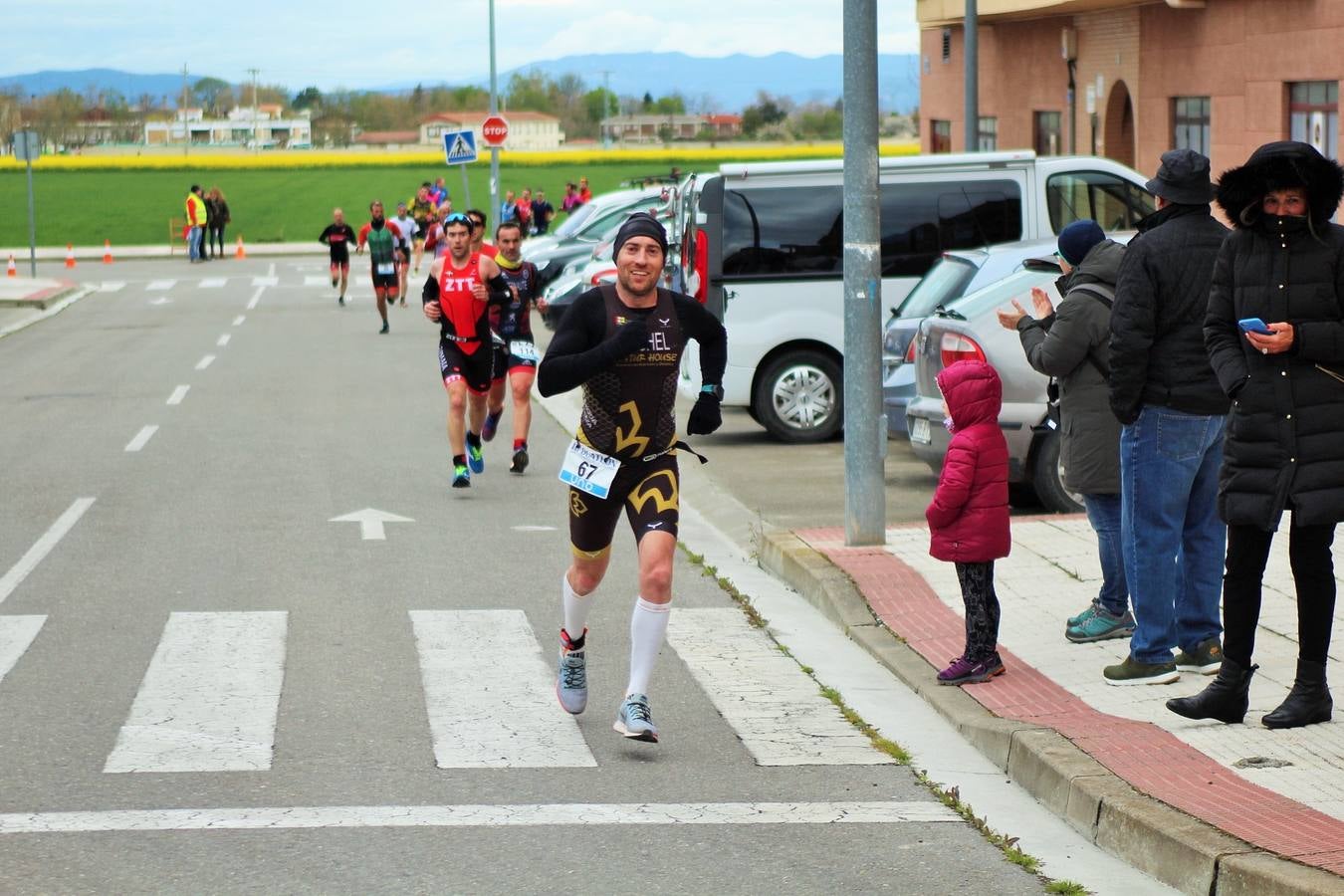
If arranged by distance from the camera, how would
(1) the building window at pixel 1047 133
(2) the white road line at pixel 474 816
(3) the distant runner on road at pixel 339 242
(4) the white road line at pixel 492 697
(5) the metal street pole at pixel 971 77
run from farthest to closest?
(1) the building window at pixel 1047 133 → (3) the distant runner on road at pixel 339 242 → (5) the metal street pole at pixel 971 77 → (4) the white road line at pixel 492 697 → (2) the white road line at pixel 474 816

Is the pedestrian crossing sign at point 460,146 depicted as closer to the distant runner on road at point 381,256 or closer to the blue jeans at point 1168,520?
the distant runner on road at point 381,256

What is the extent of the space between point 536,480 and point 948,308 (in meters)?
3.71

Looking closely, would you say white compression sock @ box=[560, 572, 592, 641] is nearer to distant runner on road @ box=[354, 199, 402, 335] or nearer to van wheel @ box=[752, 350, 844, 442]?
van wheel @ box=[752, 350, 844, 442]

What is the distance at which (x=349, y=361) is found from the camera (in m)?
24.7

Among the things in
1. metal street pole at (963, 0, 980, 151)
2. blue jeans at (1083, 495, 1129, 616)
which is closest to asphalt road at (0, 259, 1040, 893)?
blue jeans at (1083, 495, 1129, 616)

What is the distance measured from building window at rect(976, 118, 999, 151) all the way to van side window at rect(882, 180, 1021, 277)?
76.8 feet

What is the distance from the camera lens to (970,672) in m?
7.79

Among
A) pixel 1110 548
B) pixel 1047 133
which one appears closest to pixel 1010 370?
pixel 1110 548

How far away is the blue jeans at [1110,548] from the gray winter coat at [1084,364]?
0.30 ft

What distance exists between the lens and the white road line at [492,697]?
697cm

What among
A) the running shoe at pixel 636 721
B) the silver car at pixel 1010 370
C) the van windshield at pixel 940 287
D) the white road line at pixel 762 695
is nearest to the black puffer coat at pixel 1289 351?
the white road line at pixel 762 695

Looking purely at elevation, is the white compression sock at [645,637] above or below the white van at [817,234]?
below

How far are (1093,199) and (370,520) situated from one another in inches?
273

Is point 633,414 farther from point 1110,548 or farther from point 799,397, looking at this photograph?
point 799,397
